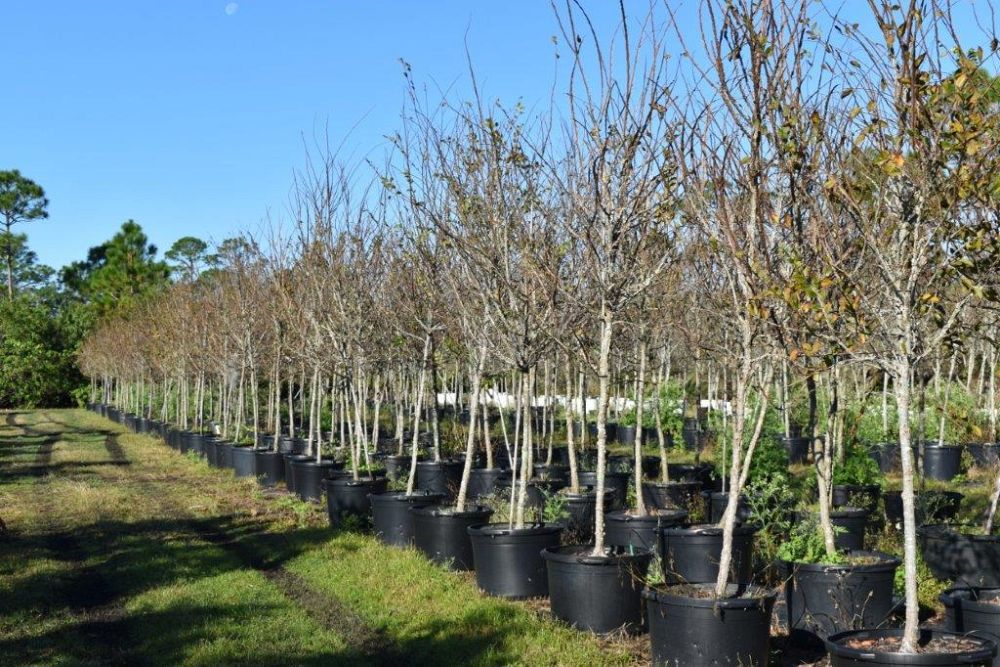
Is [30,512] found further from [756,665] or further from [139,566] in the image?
[756,665]

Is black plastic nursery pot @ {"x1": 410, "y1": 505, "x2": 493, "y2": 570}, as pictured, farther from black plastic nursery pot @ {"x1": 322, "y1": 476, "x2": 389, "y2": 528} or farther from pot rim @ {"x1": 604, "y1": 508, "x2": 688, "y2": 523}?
black plastic nursery pot @ {"x1": 322, "y1": 476, "x2": 389, "y2": 528}

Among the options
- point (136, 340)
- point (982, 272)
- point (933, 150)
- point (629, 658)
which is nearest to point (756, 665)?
point (629, 658)

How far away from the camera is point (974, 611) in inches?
202

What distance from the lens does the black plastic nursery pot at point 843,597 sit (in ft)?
19.3

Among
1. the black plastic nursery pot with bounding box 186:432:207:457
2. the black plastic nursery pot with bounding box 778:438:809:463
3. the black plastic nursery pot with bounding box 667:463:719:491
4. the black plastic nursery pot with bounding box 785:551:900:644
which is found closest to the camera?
the black plastic nursery pot with bounding box 785:551:900:644

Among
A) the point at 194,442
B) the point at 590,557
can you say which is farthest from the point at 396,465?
the point at 194,442

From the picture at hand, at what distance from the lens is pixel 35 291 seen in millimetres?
65500

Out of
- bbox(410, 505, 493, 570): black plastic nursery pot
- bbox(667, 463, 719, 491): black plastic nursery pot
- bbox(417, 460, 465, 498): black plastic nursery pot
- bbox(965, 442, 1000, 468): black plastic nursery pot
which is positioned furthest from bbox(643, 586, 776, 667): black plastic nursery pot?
bbox(965, 442, 1000, 468): black plastic nursery pot

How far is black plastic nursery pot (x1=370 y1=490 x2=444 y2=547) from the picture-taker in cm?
941

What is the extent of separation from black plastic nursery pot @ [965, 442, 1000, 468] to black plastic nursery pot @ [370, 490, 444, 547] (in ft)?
25.7

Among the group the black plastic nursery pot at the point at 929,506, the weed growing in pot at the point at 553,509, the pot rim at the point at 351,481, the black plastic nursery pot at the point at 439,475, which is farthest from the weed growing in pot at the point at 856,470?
the pot rim at the point at 351,481

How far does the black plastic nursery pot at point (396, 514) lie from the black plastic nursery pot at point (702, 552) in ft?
9.36

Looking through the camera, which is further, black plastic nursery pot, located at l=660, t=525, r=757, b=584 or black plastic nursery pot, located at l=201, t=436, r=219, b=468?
black plastic nursery pot, located at l=201, t=436, r=219, b=468

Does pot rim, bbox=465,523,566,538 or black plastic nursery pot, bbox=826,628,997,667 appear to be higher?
pot rim, bbox=465,523,566,538
